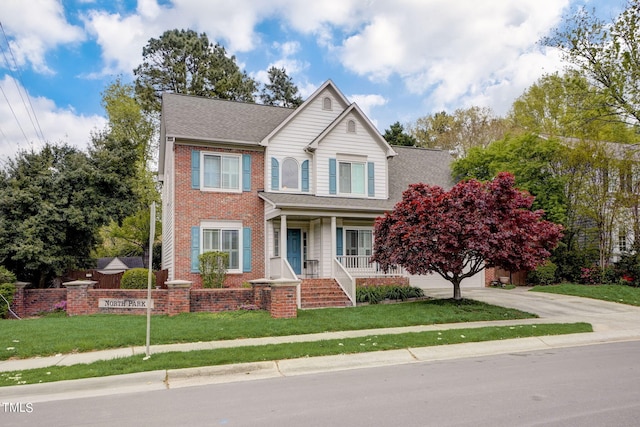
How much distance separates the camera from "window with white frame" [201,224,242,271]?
18.5 metres

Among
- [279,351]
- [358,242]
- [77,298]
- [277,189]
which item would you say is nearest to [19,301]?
[77,298]

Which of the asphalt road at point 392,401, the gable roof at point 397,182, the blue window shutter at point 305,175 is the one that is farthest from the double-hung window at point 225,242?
the asphalt road at point 392,401

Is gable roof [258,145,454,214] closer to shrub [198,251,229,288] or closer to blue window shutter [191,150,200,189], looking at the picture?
blue window shutter [191,150,200,189]

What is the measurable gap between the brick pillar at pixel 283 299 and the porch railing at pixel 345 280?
3.65 metres

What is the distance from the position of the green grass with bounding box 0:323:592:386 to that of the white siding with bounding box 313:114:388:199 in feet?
32.8

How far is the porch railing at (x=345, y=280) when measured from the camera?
16516 millimetres

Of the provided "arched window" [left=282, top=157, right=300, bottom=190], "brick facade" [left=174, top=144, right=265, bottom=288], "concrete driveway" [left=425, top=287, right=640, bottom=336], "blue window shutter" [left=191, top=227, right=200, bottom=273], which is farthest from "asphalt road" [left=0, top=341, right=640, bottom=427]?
"arched window" [left=282, top=157, right=300, bottom=190]

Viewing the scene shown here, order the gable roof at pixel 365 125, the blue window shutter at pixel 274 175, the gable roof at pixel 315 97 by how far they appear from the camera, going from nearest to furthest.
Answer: the blue window shutter at pixel 274 175 → the gable roof at pixel 315 97 → the gable roof at pixel 365 125

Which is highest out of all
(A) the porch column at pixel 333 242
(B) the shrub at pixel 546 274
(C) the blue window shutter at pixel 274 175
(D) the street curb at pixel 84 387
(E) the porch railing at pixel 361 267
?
(C) the blue window shutter at pixel 274 175

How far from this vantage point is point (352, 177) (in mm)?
20859

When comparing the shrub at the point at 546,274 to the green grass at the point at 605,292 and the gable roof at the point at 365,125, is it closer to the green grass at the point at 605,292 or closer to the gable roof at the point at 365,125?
the green grass at the point at 605,292

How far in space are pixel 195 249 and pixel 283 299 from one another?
6186 millimetres

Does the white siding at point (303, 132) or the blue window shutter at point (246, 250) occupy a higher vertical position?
the white siding at point (303, 132)

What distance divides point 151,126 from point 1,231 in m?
18.7
